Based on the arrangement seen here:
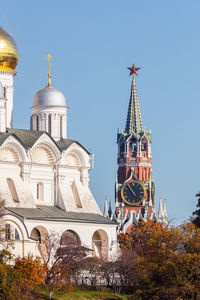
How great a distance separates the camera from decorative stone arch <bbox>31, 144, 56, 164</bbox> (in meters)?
72.9

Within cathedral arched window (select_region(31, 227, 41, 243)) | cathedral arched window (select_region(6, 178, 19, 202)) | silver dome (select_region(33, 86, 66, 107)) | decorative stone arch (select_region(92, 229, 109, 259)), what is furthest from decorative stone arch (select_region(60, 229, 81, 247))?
silver dome (select_region(33, 86, 66, 107))

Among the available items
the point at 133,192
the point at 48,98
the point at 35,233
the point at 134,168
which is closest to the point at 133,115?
the point at 134,168

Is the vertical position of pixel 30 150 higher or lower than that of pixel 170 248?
higher

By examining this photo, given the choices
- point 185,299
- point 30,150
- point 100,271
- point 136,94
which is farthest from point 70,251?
point 136,94

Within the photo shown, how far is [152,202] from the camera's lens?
128750 millimetres

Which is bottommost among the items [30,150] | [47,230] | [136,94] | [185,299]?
[185,299]

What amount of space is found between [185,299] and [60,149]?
2137cm

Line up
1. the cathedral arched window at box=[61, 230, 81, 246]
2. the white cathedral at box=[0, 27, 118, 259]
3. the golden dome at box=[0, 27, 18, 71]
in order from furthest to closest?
the golden dome at box=[0, 27, 18, 71] → the white cathedral at box=[0, 27, 118, 259] → the cathedral arched window at box=[61, 230, 81, 246]

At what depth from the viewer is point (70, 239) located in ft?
227

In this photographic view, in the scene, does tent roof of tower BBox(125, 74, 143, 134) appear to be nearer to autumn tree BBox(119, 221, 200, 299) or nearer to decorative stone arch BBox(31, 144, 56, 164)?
decorative stone arch BBox(31, 144, 56, 164)

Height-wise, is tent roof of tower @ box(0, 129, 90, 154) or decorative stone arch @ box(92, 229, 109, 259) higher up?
tent roof of tower @ box(0, 129, 90, 154)

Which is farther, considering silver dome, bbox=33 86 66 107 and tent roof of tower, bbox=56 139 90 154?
silver dome, bbox=33 86 66 107

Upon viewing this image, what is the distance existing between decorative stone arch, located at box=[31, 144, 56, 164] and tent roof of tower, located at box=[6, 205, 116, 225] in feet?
10.3

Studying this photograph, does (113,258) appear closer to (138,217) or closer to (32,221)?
(32,221)
